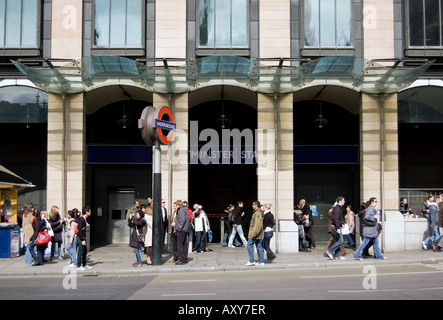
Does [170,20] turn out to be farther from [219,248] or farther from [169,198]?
[219,248]

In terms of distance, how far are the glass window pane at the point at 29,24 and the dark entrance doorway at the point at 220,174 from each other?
682cm

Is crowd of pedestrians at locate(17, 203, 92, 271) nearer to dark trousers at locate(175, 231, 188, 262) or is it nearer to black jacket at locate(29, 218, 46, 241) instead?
black jacket at locate(29, 218, 46, 241)

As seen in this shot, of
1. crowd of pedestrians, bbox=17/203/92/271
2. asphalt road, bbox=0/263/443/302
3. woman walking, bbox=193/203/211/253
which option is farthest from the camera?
woman walking, bbox=193/203/211/253

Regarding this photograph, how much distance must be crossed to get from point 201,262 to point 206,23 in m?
8.76

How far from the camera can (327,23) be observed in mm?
19203

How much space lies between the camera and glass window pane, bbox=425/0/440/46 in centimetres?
1912

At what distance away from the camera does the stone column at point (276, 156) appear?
1836cm

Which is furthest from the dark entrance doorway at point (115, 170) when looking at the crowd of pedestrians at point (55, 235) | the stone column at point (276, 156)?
the stone column at point (276, 156)

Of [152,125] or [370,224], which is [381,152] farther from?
[152,125]

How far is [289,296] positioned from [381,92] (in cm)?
1087

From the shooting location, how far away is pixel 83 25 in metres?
19.0

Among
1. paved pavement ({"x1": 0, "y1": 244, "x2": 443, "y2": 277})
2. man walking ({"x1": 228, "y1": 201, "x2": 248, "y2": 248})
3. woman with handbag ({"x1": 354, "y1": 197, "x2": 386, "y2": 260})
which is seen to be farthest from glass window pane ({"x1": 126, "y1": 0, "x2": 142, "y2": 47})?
woman with handbag ({"x1": 354, "y1": 197, "x2": 386, "y2": 260})

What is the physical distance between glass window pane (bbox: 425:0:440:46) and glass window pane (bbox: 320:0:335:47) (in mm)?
3409

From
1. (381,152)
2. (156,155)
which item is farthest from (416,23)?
(156,155)
